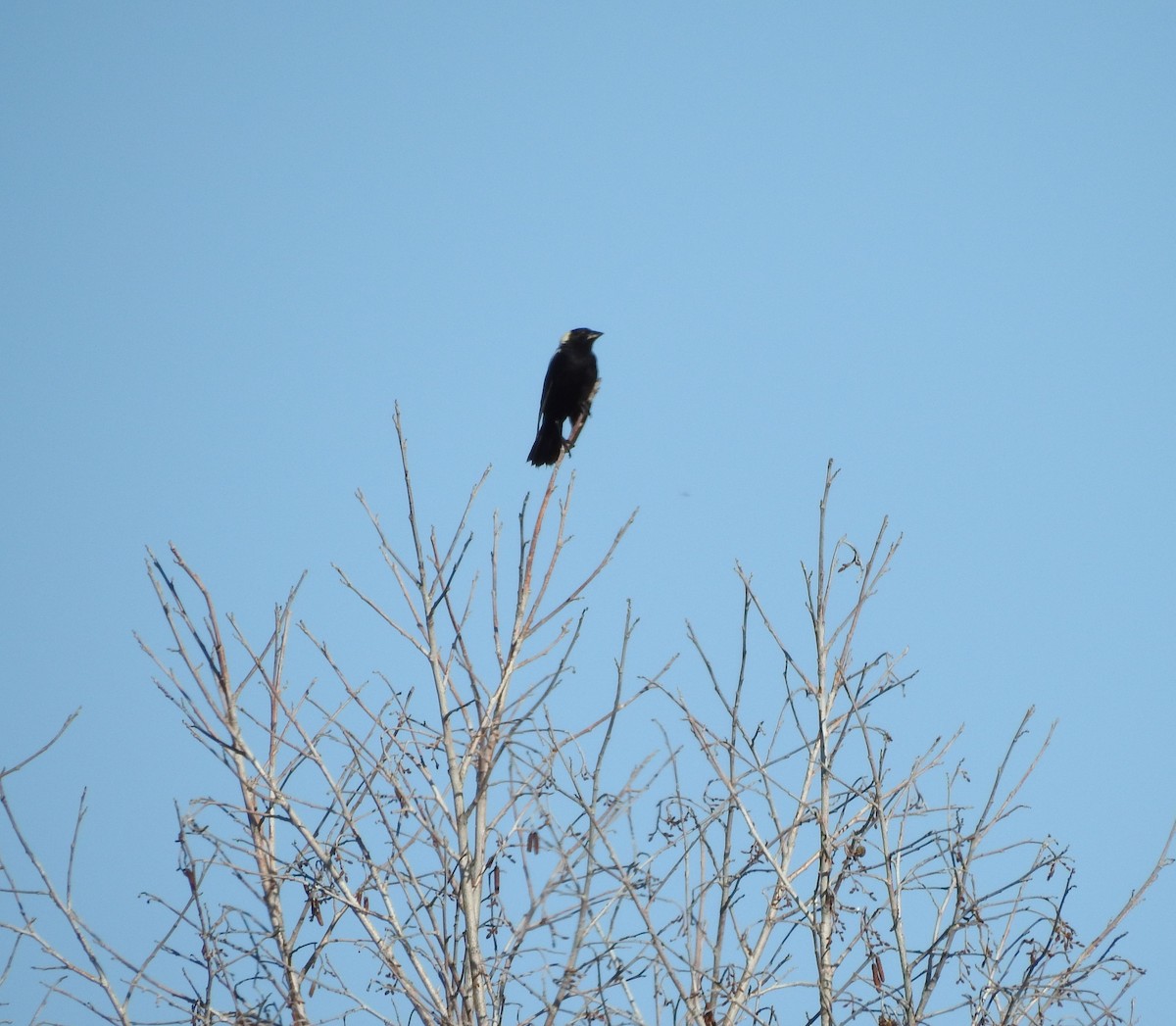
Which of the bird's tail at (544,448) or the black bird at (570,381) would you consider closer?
the bird's tail at (544,448)

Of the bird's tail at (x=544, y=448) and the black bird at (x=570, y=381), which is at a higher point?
the black bird at (x=570, y=381)

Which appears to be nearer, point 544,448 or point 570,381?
point 544,448

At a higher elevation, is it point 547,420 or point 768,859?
point 547,420

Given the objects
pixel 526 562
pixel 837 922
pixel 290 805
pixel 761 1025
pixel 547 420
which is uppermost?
pixel 547 420

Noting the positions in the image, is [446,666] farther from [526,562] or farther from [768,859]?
[768,859]

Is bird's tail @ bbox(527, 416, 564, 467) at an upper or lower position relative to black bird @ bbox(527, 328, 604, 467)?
lower

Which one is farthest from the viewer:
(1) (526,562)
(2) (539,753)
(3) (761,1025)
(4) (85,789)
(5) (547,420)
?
(5) (547,420)

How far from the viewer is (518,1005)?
3.37m

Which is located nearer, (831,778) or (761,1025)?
(761,1025)

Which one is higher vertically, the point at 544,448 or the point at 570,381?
the point at 570,381

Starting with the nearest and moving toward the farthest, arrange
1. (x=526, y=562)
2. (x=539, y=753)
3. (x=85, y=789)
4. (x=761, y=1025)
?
(x=761, y=1025)
(x=539, y=753)
(x=526, y=562)
(x=85, y=789)

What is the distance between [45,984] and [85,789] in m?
0.69

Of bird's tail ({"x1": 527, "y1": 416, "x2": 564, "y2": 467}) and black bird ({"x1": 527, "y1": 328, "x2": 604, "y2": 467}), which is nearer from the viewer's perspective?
bird's tail ({"x1": 527, "y1": 416, "x2": 564, "y2": 467})

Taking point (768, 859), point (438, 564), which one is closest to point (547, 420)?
point (438, 564)
